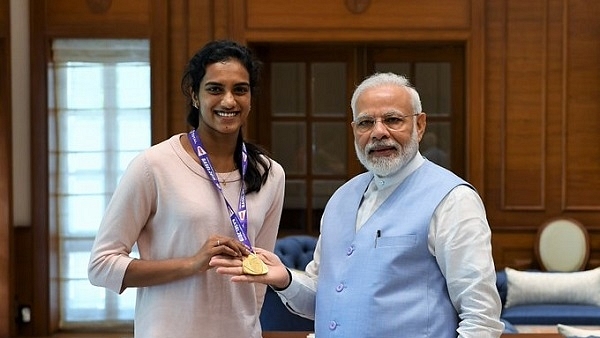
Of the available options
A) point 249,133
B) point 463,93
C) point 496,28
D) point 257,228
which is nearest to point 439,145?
point 463,93

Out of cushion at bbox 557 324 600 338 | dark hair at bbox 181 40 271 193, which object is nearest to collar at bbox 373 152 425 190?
dark hair at bbox 181 40 271 193

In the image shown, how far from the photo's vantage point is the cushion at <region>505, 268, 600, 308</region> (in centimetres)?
620

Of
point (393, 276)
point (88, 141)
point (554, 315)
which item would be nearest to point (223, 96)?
point (393, 276)

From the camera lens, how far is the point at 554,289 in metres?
6.21

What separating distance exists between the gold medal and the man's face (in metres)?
0.36

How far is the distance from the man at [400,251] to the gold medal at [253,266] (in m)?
0.01

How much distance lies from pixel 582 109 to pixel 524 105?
1.42 feet

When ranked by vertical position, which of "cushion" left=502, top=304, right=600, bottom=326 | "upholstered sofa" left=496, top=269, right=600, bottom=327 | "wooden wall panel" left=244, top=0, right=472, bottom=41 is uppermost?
"wooden wall panel" left=244, top=0, right=472, bottom=41

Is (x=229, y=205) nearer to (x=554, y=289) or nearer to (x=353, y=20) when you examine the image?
(x=554, y=289)

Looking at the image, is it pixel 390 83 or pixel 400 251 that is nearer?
pixel 400 251

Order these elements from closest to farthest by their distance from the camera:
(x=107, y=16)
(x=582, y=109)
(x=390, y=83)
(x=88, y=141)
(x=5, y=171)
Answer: (x=390, y=83), (x=5, y=171), (x=582, y=109), (x=107, y=16), (x=88, y=141)

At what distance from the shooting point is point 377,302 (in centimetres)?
211

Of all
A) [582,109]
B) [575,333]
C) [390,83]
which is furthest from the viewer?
[582,109]

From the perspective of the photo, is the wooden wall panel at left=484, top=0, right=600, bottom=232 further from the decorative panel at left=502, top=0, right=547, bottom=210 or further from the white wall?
the white wall
